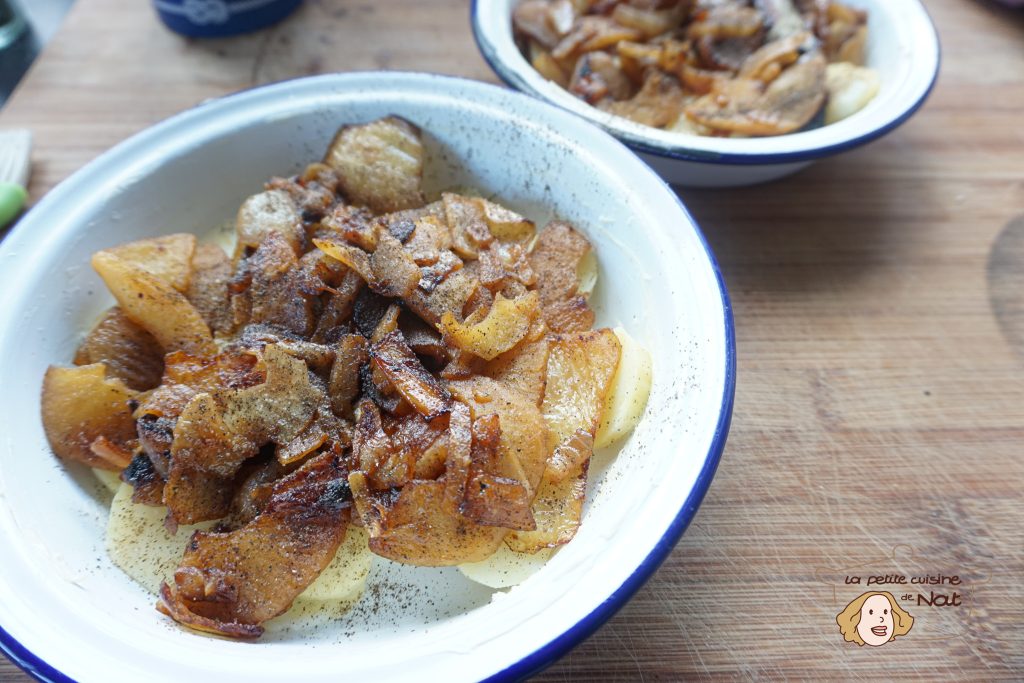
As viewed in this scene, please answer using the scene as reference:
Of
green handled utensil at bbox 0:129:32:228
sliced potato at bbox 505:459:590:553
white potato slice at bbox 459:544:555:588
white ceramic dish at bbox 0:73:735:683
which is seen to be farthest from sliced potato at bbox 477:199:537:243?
green handled utensil at bbox 0:129:32:228

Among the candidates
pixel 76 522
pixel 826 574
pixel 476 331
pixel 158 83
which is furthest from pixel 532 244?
pixel 158 83

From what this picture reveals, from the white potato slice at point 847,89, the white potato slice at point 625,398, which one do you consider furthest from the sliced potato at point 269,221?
the white potato slice at point 847,89

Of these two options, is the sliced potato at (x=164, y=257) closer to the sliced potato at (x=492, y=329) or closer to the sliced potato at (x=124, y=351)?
the sliced potato at (x=124, y=351)

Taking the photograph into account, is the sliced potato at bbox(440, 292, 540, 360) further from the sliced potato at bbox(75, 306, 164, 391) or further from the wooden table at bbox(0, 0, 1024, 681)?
the sliced potato at bbox(75, 306, 164, 391)

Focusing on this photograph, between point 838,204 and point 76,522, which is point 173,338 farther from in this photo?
point 838,204

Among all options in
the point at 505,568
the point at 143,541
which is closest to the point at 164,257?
the point at 143,541

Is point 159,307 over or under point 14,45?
over

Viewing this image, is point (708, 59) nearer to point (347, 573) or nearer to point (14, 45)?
point (347, 573)
